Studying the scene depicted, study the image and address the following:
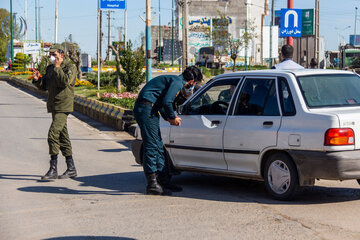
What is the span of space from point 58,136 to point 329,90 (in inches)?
162

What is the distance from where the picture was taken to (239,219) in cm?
675

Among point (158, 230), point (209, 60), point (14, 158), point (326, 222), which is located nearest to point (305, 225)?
point (326, 222)

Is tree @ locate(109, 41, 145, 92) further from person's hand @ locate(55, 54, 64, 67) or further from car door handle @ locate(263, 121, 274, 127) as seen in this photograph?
car door handle @ locate(263, 121, 274, 127)

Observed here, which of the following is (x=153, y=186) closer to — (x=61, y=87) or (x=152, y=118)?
(x=152, y=118)

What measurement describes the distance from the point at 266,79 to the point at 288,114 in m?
0.67

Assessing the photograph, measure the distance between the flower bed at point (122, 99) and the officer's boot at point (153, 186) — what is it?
1391cm

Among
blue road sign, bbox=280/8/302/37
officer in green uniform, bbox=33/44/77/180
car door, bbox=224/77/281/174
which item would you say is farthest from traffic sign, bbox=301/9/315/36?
car door, bbox=224/77/281/174

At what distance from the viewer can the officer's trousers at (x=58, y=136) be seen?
31.8 feet

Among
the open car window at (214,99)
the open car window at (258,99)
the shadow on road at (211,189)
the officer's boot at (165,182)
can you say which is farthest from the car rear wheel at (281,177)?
the officer's boot at (165,182)

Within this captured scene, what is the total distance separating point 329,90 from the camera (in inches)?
308

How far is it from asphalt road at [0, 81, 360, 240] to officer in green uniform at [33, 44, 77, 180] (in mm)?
362

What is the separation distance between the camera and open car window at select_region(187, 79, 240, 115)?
8.47 m

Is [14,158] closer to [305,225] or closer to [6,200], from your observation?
[6,200]

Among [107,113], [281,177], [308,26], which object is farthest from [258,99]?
[308,26]
